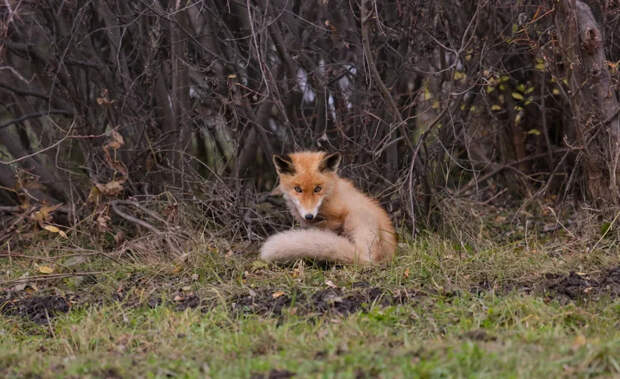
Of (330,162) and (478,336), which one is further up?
(330,162)

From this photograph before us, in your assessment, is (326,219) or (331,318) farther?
(326,219)

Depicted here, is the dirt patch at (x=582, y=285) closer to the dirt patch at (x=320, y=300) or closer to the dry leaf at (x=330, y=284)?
the dirt patch at (x=320, y=300)

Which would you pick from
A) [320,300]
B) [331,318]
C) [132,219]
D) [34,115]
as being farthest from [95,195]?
[331,318]

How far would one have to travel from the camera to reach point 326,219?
642 cm

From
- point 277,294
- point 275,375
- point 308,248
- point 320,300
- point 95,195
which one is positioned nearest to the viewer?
point 275,375

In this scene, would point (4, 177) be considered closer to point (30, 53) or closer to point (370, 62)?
point (30, 53)

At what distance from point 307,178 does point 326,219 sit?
1.55 feet

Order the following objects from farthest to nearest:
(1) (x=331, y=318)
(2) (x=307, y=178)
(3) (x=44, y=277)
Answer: (2) (x=307, y=178) → (3) (x=44, y=277) → (1) (x=331, y=318)

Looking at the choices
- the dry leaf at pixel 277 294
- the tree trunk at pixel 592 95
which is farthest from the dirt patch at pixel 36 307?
the tree trunk at pixel 592 95

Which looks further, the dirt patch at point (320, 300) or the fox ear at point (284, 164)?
the fox ear at point (284, 164)

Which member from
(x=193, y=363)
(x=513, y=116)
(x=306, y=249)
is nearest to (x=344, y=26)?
(x=513, y=116)

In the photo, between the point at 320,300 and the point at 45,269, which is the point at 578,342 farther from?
the point at 45,269

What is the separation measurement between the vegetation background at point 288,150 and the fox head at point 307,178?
1.69 ft

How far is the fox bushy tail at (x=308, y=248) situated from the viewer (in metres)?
5.77
